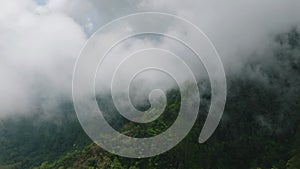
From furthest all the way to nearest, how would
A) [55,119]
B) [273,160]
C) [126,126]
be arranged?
[55,119] < [126,126] < [273,160]

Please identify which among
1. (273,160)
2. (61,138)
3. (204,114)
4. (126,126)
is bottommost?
(273,160)

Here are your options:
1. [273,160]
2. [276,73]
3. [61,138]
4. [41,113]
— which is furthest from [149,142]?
[41,113]

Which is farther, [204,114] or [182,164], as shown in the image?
[204,114]

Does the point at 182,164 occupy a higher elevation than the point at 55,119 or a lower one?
lower

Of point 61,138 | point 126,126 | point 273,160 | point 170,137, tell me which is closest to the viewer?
point 170,137

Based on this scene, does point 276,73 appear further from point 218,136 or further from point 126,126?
point 126,126

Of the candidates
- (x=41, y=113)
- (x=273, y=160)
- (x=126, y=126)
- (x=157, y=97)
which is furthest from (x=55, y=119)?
(x=273, y=160)
